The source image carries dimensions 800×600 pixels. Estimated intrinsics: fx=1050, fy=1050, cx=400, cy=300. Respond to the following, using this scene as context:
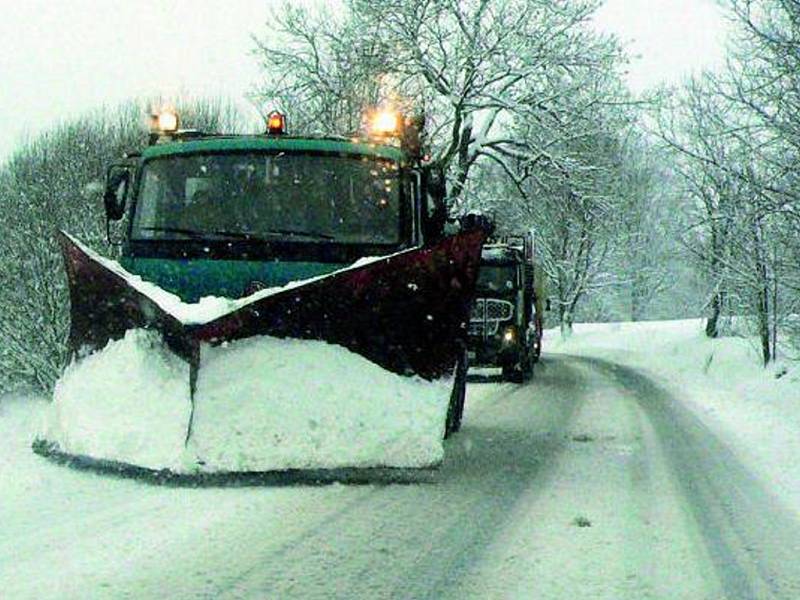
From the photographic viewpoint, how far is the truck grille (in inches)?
720

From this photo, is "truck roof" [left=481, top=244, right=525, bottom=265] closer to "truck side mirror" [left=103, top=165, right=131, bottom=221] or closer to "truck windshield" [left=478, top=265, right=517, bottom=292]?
"truck windshield" [left=478, top=265, right=517, bottom=292]

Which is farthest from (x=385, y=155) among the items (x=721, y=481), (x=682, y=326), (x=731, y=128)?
(x=682, y=326)

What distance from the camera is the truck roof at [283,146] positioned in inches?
297

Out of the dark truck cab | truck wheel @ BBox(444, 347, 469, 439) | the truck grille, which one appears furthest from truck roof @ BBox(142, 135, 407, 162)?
the truck grille

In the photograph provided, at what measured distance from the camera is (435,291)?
6543mm

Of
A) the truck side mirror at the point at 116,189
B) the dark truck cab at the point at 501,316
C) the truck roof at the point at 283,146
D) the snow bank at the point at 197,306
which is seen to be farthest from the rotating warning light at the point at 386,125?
the dark truck cab at the point at 501,316

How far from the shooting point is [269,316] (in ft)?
20.3

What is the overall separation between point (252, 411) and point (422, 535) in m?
1.34

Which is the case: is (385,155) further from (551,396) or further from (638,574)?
(551,396)

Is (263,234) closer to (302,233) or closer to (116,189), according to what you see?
(302,233)

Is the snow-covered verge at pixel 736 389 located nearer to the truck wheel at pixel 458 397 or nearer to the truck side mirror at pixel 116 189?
the truck wheel at pixel 458 397

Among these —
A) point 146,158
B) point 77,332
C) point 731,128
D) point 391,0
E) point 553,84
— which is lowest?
point 77,332

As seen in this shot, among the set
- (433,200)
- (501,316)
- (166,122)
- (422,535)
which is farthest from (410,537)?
(501,316)

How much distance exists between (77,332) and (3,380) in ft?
50.1
